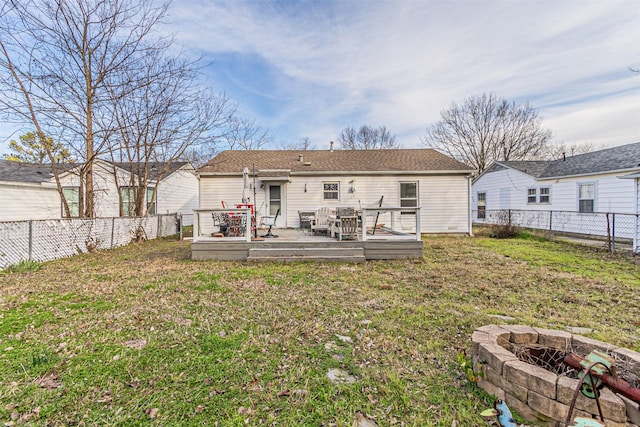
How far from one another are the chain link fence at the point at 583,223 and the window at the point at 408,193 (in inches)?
163

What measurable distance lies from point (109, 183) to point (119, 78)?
6980mm

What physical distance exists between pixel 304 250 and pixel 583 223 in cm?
1287

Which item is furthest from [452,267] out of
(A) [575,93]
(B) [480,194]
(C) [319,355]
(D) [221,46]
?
(A) [575,93]

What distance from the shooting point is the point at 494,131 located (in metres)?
25.2

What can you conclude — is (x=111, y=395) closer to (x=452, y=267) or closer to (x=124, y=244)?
(x=452, y=267)

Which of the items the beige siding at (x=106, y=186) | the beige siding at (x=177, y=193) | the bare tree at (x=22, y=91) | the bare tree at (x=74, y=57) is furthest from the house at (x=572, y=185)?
the beige siding at (x=106, y=186)

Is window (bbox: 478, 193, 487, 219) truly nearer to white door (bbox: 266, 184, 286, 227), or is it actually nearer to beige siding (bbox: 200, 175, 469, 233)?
beige siding (bbox: 200, 175, 469, 233)

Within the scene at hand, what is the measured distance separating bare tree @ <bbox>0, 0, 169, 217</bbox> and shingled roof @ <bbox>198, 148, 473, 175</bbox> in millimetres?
3991

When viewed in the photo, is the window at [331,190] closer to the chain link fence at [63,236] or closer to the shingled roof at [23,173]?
the chain link fence at [63,236]

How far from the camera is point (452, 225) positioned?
40.0 ft

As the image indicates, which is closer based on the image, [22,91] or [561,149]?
[22,91]

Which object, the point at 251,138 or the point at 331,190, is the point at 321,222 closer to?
the point at 331,190

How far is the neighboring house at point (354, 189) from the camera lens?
12.0 metres

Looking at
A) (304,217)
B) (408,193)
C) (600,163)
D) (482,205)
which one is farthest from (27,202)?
(600,163)
